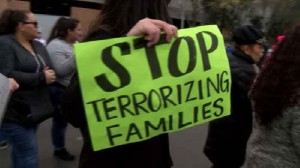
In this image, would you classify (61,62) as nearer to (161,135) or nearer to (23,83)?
(23,83)

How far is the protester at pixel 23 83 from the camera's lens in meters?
3.24

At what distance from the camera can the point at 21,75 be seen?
3266 mm

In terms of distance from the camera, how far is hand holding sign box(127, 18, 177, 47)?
1687 millimetres

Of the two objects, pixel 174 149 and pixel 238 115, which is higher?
pixel 238 115

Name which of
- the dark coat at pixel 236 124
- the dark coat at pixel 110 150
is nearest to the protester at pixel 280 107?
the dark coat at pixel 110 150

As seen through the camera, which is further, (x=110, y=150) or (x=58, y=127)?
(x=58, y=127)

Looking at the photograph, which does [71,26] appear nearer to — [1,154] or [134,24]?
[1,154]

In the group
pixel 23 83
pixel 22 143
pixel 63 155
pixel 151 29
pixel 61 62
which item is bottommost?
pixel 63 155

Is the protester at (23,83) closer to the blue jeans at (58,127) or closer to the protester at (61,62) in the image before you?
the protester at (61,62)

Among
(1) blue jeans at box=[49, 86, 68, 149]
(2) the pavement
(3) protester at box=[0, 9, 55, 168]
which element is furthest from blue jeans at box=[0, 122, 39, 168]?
(1) blue jeans at box=[49, 86, 68, 149]

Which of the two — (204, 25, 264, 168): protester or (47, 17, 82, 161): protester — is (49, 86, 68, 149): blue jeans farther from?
(204, 25, 264, 168): protester

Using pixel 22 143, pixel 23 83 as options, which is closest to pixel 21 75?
pixel 23 83

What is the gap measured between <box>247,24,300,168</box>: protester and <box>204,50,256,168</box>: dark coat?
3.82 ft

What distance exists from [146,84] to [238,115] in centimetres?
153
